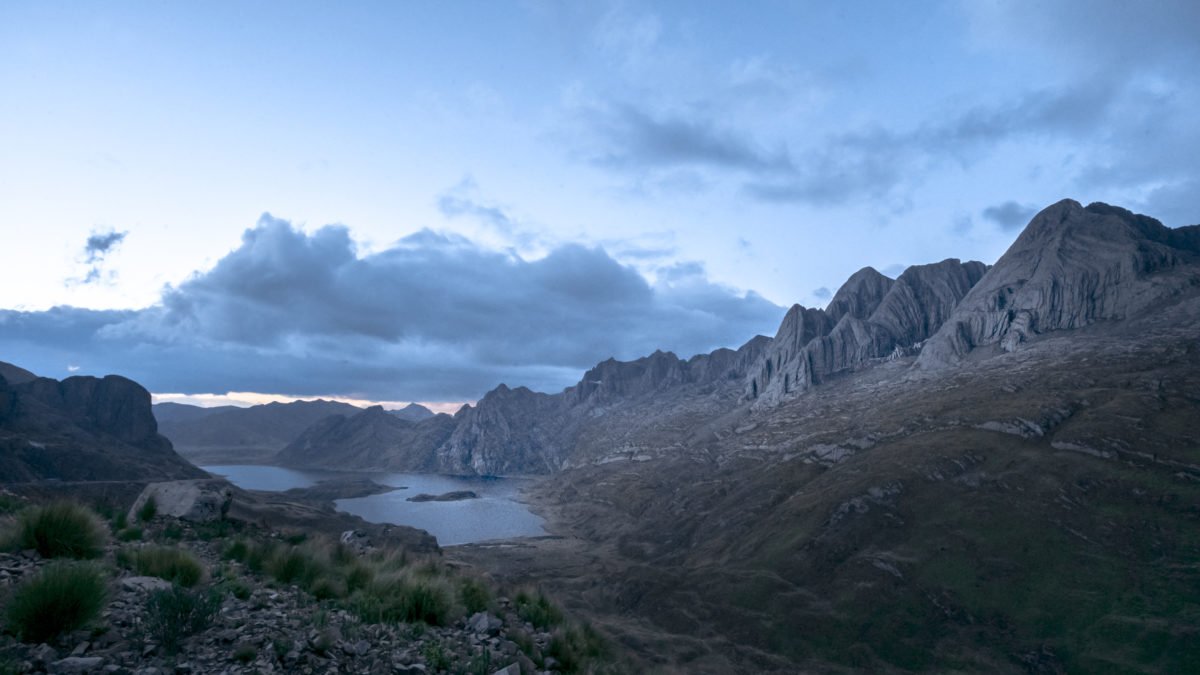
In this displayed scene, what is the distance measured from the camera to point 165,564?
39.0 ft

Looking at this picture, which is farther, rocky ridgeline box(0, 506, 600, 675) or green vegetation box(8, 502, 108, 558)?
green vegetation box(8, 502, 108, 558)

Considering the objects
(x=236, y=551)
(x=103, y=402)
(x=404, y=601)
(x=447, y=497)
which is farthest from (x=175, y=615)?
Result: (x=103, y=402)

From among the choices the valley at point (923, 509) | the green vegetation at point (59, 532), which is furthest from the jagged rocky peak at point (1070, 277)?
the green vegetation at point (59, 532)

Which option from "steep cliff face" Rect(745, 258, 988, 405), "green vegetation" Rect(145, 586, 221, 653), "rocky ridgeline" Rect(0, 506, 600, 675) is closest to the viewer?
"rocky ridgeline" Rect(0, 506, 600, 675)

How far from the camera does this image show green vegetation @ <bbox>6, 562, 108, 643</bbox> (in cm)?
800

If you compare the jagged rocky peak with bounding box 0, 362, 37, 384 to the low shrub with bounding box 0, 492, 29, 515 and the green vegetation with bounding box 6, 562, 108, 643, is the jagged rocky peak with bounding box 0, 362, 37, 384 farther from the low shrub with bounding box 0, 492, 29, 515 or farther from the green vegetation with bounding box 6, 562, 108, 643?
the green vegetation with bounding box 6, 562, 108, 643

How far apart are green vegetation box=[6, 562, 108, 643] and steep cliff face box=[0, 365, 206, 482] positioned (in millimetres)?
117158

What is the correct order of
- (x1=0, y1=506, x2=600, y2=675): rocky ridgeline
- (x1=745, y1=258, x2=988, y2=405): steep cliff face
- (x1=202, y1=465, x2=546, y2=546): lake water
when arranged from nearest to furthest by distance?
(x1=0, y1=506, x2=600, y2=675): rocky ridgeline, (x1=202, y1=465, x2=546, y2=546): lake water, (x1=745, y1=258, x2=988, y2=405): steep cliff face

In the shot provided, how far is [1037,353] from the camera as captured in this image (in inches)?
4624

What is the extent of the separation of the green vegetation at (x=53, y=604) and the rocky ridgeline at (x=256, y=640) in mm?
159

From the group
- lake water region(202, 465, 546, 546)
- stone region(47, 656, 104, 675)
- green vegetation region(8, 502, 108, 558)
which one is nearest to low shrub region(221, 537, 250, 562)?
green vegetation region(8, 502, 108, 558)

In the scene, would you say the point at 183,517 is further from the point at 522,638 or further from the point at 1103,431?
the point at 1103,431

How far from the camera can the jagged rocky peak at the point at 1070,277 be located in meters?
127

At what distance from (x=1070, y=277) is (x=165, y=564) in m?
174
